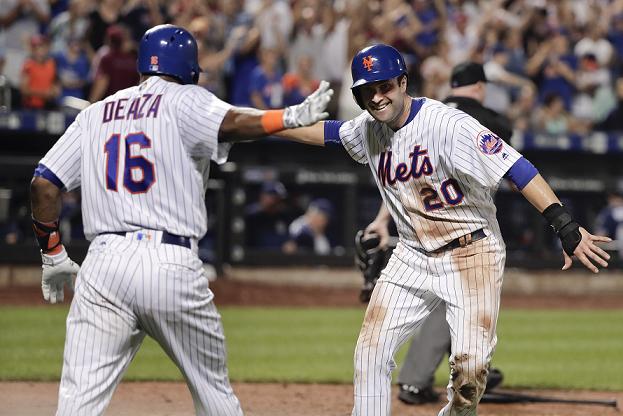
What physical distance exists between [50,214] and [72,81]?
28.4 feet

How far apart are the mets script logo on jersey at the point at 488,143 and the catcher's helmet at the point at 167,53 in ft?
4.42

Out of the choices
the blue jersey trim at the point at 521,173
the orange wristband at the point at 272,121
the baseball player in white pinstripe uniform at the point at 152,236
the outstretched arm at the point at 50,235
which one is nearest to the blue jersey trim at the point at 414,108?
the blue jersey trim at the point at 521,173

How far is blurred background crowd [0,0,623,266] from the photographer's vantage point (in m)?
12.7

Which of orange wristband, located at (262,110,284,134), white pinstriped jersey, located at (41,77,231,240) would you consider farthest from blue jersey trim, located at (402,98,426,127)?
white pinstriped jersey, located at (41,77,231,240)

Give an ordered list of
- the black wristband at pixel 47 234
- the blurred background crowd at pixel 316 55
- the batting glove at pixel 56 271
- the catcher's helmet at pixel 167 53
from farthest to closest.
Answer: the blurred background crowd at pixel 316 55
the batting glove at pixel 56 271
the black wristband at pixel 47 234
the catcher's helmet at pixel 167 53

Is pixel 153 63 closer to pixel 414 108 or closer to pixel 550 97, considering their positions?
pixel 414 108

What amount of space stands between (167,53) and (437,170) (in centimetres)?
135

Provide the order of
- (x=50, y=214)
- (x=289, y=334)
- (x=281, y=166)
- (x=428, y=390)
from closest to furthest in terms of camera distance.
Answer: (x=50, y=214)
(x=428, y=390)
(x=289, y=334)
(x=281, y=166)

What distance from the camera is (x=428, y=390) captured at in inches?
273

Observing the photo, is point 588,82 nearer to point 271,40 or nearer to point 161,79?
point 271,40

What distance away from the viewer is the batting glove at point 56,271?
186 inches

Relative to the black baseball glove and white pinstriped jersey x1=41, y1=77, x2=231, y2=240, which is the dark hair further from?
white pinstriped jersey x1=41, y1=77, x2=231, y2=240

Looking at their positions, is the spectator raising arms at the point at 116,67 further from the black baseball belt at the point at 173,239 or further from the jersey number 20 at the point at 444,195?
the black baseball belt at the point at 173,239

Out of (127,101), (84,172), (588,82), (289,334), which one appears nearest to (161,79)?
(127,101)
